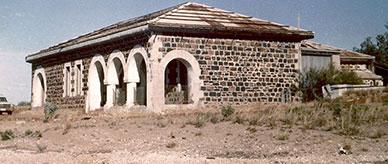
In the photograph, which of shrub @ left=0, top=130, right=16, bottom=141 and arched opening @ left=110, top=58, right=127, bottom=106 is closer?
shrub @ left=0, top=130, right=16, bottom=141

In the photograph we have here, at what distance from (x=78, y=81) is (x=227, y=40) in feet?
29.9

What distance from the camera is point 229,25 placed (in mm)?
21281

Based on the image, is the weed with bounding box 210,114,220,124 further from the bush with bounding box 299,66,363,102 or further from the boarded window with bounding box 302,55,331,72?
the boarded window with bounding box 302,55,331,72

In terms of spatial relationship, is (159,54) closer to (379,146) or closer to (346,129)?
(346,129)

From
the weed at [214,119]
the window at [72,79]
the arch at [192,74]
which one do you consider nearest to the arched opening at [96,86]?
the window at [72,79]

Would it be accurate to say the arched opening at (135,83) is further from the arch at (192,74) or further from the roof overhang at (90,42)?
the arch at (192,74)

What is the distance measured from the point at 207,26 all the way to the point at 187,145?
9659 millimetres

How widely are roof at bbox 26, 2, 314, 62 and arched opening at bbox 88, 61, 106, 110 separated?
5.28ft

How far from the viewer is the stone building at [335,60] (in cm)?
2495

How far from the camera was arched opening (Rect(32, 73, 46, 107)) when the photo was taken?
104 ft

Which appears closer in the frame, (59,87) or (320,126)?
(320,126)

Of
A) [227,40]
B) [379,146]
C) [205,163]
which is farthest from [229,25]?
[205,163]

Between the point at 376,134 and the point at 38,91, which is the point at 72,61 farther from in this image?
the point at 376,134

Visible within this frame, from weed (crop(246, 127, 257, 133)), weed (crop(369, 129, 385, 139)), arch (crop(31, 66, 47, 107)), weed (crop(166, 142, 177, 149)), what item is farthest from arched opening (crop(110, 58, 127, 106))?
weed (crop(369, 129, 385, 139))
